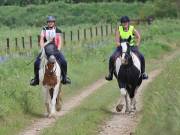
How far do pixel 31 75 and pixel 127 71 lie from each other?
5039 mm

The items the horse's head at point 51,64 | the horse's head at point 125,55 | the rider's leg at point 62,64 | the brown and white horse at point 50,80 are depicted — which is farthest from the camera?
the rider's leg at point 62,64

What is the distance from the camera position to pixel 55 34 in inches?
614

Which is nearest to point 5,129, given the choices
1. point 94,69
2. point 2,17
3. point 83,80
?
point 83,80

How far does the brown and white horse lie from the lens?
15250 millimetres

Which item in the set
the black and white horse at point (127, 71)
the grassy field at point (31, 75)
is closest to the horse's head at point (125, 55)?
the black and white horse at point (127, 71)

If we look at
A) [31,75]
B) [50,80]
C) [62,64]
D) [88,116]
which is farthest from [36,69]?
[31,75]

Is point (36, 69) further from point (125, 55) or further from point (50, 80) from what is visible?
point (125, 55)

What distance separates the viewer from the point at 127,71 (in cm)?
1586

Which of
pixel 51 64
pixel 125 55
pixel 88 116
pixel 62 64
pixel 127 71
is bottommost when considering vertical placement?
pixel 88 116

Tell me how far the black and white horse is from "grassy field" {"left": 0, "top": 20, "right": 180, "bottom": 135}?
136 cm

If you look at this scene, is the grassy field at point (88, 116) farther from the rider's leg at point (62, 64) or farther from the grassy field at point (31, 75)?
the rider's leg at point (62, 64)

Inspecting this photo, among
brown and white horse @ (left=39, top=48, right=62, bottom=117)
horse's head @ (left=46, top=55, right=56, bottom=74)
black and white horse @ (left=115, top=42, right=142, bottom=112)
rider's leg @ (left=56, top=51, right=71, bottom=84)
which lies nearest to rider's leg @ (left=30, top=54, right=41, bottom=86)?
brown and white horse @ (left=39, top=48, right=62, bottom=117)

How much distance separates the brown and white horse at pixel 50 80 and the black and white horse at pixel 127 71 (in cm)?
159

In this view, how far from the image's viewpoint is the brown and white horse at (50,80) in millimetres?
15250
